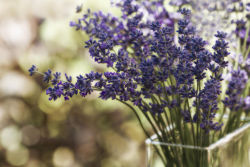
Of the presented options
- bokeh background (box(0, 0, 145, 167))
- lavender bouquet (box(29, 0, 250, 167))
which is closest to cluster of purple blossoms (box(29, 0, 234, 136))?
lavender bouquet (box(29, 0, 250, 167))

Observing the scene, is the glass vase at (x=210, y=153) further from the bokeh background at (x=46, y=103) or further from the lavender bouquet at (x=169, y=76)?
the bokeh background at (x=46, y=103)

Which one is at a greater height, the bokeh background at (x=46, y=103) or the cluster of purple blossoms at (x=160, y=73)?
the bokeh background at (x=46, y=103)

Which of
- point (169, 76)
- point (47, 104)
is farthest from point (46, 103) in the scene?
point (169, 76)

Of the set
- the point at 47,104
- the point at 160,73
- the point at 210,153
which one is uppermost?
the point at 47,104

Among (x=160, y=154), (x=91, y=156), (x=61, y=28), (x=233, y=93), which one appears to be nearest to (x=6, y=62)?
(x=61, y=28)

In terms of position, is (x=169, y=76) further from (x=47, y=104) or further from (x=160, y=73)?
(x=47, y=104)

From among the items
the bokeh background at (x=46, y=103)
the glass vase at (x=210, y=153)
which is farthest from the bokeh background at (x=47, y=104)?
the glass vase at (x=210, y=153)
